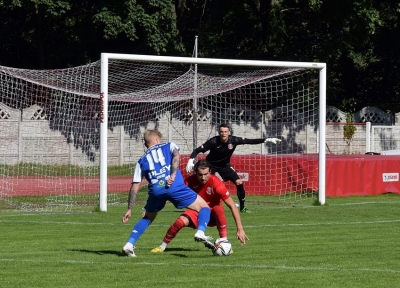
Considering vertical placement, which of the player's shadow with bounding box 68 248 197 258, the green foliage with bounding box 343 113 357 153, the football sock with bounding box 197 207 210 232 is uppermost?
the green foliage with bounding box 343 113 357 153

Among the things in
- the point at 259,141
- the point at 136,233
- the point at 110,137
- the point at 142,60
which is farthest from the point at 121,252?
the point at 110,137

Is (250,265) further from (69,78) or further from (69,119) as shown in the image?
(69,119)

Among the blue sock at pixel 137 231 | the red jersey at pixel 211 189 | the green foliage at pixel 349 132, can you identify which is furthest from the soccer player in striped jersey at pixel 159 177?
the green foliage at pixel 349 132

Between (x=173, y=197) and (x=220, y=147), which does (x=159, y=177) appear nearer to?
(x=173, y=197)

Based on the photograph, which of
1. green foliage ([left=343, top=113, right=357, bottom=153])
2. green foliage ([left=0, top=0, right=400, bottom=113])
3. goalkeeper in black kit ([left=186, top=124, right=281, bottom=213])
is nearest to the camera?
goalkeeper in black kit ([left=186, top=124, right=281, bottom=213])

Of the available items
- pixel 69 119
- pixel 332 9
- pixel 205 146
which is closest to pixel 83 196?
pixel 69 119

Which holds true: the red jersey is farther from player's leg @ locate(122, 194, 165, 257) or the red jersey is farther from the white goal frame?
the white goal frame

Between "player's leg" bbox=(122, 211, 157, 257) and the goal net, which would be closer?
"player's leg" bbox=(122, 211, 157, 257)

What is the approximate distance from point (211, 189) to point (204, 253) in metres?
0.92

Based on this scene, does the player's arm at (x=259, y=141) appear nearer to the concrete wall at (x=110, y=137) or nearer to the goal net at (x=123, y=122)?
the goal net at (x=123, y=122)

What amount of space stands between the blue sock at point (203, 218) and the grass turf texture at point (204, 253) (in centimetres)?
44

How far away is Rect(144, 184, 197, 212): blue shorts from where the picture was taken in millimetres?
12961

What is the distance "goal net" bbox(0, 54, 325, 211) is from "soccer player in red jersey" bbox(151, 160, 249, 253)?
811cm

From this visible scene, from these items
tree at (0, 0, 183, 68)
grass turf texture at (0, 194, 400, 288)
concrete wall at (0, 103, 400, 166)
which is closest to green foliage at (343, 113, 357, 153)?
concrete wall at (0, 103, 400, 166)
